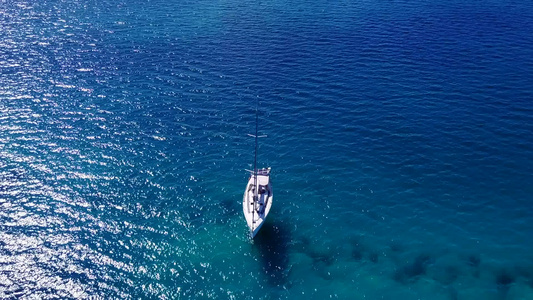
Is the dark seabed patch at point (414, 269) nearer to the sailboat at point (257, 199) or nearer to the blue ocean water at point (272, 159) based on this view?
the blue ocean water at point (272, 159)

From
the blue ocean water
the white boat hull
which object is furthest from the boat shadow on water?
the white boat hull

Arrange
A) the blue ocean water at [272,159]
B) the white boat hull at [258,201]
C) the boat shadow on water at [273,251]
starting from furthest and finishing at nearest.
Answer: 1. the white boat hull at [258,201]
2. the blue ocean water at [272,159]
3. the boat shadow on water at [273,251]

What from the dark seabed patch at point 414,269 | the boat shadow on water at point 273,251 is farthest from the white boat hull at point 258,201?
the dark seabed patch at point 414,269

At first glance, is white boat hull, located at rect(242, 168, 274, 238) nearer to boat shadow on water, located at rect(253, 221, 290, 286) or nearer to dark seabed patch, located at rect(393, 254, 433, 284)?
boat shadow on water, located at rect(253, 221, 290, 286)

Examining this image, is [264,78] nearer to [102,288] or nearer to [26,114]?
[26,114]

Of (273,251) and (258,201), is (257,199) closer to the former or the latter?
(258,201)

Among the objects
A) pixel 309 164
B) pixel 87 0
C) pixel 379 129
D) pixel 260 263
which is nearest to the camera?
pixel 260 263

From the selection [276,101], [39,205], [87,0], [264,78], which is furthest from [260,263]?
[87,0]
